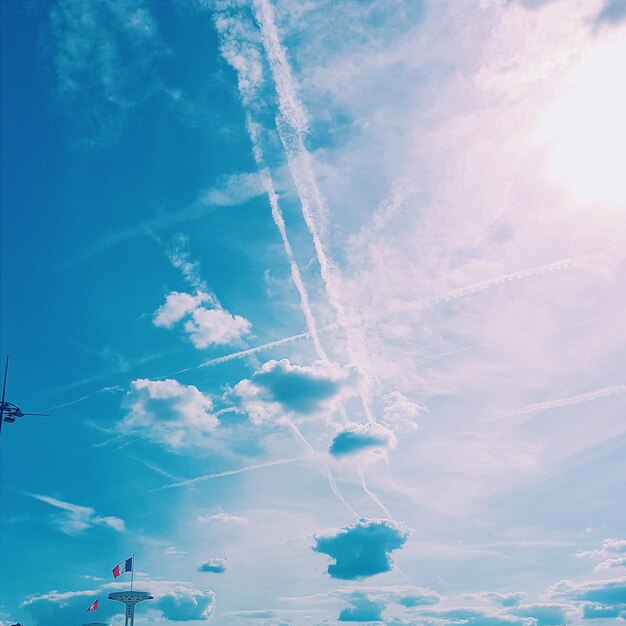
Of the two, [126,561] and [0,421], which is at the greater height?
[0,421]

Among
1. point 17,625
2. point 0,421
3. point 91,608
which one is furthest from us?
point 17,625

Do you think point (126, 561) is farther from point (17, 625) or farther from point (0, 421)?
point (17, 625)

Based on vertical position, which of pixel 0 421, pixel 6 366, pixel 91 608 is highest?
A: pixel 6 366

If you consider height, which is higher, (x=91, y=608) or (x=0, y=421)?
(x=0, y=421)

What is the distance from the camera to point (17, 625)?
517 ft

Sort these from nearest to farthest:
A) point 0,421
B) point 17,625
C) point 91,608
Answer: point 0,421 < point 91,608 < point 17,625

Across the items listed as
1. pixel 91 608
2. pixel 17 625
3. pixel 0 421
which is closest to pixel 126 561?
pixel 91 608

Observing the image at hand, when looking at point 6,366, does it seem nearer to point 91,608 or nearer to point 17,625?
point 91,608

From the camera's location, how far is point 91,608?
106938mm

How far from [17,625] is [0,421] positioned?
103m

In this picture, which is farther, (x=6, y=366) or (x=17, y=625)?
(x=17, y=625)

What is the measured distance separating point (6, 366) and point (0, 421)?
9036 mm

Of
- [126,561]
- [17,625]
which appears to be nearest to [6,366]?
[126,561]

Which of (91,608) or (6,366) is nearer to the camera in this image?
(6,366)
